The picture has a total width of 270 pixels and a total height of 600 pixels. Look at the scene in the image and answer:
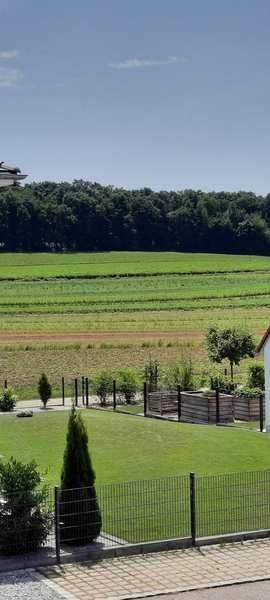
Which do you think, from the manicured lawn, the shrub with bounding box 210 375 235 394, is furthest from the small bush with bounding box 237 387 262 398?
the manicured lawn

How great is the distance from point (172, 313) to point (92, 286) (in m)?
32.6

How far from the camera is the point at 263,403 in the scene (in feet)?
110

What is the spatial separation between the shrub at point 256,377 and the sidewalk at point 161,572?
2024 centimetres

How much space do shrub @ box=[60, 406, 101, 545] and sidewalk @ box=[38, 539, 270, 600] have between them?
73cm

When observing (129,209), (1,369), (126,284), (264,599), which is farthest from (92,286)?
(264,599)

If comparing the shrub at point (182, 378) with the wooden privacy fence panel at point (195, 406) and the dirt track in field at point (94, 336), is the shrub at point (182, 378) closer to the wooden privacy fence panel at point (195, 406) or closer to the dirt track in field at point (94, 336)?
the wooden privacy fence panel at point (195, 406)

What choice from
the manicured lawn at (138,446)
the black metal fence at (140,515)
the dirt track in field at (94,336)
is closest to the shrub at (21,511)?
the black metal fence at (140,515)

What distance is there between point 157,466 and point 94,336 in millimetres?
42720

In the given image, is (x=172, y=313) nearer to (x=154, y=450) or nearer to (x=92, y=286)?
(x=92, y=286)

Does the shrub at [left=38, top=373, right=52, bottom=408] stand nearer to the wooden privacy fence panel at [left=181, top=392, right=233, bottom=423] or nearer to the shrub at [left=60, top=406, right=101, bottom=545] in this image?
the wooden privacy fence panel at [left=181, top=392, right=233, bottom=423]

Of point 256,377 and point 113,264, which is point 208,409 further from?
point 113,264

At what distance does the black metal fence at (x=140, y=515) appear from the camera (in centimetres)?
1752

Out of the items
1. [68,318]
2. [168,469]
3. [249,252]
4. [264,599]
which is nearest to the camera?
[264,599]

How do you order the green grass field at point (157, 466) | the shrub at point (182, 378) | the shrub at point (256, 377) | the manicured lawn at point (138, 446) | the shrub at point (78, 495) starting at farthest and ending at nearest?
the shrub at point (182, 378)
the shrub at point (256, 377)
the manicured lawn at point (138, 446)
the green grass field at point (157, 466)
the shrub at point (78, 495)
